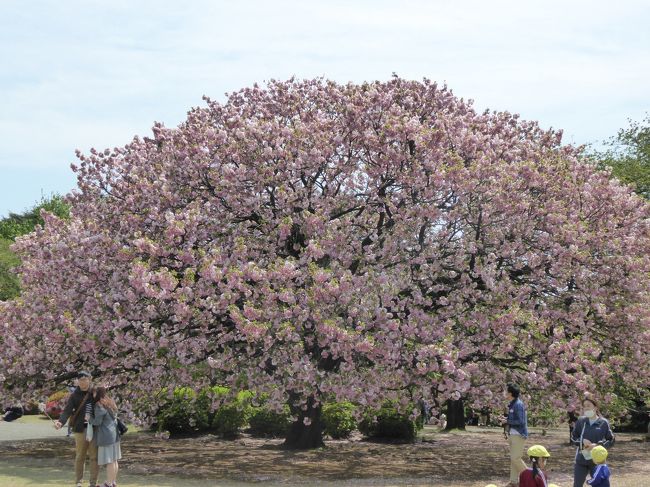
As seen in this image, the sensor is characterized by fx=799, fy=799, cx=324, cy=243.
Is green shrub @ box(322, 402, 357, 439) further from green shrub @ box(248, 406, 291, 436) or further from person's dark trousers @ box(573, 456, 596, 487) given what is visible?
person's dark trousers @ box(573, 456, 596, 487)

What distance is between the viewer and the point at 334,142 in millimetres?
19531

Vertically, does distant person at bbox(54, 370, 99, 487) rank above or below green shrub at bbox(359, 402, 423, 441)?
above

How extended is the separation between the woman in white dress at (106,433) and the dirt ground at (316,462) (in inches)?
84.3

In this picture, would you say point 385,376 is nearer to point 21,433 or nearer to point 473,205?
point 473,205

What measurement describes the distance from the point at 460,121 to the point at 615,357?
22.8 feet

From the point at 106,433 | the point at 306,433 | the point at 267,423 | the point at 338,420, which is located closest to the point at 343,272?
the point at 106,433

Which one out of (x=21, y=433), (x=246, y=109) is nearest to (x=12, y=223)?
(x=21, y=433)

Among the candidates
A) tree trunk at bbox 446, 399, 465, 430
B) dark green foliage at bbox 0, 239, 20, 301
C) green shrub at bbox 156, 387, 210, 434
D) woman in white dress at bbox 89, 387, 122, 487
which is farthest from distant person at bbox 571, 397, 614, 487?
dark green foliage at bbox 0, 239, 20, 301

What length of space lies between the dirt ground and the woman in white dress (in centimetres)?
214

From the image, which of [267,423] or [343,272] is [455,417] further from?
[343,272]

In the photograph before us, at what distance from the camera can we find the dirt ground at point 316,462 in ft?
55.5

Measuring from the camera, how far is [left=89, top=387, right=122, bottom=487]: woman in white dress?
1385 cm

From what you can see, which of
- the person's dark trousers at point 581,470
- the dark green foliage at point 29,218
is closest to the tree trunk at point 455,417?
the person's dark trousers at point 581,470

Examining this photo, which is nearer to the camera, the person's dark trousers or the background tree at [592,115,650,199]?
the person's dark trousers
